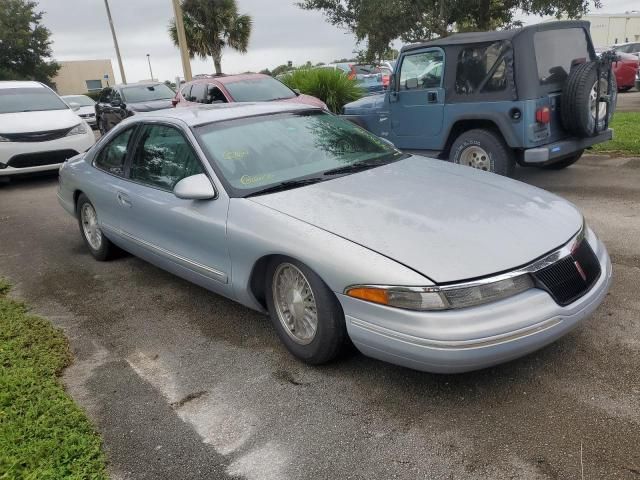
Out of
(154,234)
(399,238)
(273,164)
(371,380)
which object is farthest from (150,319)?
(399,238)

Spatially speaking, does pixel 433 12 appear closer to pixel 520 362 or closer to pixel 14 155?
pixel 14 155

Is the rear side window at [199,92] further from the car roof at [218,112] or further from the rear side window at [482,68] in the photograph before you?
the car roof at [218,112]

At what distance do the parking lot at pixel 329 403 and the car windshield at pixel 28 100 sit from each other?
7314 millimetres

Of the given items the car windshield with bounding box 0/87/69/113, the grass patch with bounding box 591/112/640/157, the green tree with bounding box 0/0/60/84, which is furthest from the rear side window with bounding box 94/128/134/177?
the green tree with bounding box 0/0/60/84

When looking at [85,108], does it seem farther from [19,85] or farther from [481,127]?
[481,127]

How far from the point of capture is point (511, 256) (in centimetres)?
279

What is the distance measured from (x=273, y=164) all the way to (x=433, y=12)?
37.4 ft

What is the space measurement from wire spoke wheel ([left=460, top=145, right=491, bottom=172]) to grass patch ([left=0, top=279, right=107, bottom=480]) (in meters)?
4.93

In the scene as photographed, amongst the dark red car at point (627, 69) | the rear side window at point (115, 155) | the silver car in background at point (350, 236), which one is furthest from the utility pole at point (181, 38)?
the dark red car at point (627, 69)

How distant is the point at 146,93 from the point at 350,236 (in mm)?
13485

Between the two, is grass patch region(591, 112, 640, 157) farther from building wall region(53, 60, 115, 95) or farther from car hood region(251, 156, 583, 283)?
building wall region(53, 60, 115, 95)

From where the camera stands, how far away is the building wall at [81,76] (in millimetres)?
56875

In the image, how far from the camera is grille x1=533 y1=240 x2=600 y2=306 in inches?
111

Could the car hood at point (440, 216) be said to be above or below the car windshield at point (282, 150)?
below
